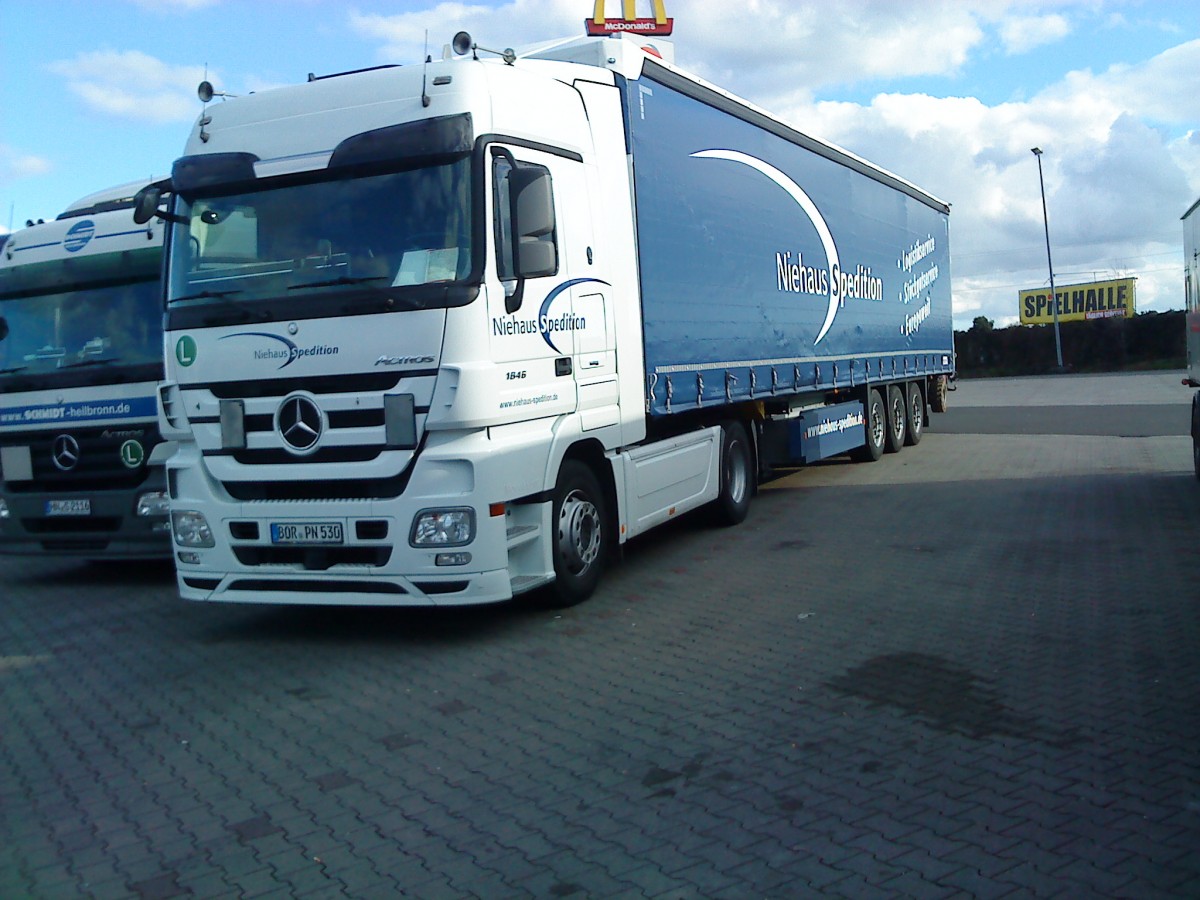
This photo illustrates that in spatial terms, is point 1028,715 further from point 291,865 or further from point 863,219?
point 863,219

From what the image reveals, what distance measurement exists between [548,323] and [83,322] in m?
4.73

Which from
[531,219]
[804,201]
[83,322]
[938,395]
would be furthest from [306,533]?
[938,395]

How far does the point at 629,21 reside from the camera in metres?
18.2

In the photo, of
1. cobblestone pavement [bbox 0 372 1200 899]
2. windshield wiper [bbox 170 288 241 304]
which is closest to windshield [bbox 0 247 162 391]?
cobblestone pavement [bbox 0 372 1200 899]

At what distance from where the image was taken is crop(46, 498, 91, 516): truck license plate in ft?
30.9

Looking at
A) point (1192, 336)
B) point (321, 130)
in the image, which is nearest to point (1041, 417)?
point (1192, 336)

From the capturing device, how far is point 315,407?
268 inches

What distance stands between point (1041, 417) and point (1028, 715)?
2170 cm

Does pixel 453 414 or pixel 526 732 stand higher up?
pixel 453 414

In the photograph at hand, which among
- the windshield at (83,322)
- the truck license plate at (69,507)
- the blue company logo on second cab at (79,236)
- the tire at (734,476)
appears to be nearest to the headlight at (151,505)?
the truck license plate at (69,507)

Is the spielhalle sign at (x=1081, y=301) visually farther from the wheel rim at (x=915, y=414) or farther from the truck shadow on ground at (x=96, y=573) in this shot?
the truck shadow on ground at (x=96, y=573)

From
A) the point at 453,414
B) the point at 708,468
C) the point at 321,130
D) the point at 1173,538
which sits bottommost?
the point at 1173,538

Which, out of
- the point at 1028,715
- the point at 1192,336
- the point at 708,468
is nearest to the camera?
the point at 1028,715

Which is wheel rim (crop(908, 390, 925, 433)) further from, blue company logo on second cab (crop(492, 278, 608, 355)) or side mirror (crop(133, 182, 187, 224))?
side mirror (crop(133, 182, 187, 224))
